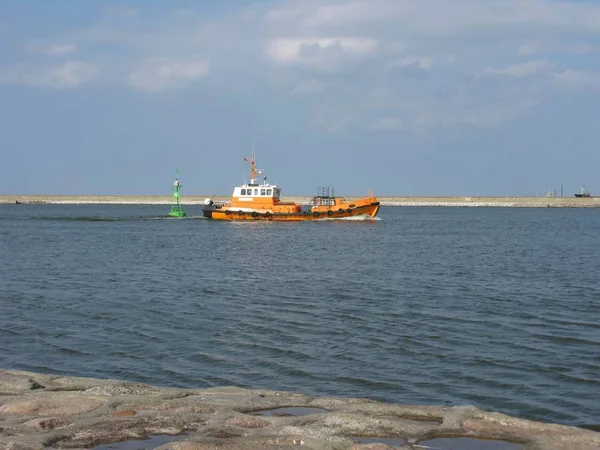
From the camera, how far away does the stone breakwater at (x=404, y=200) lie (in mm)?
142000

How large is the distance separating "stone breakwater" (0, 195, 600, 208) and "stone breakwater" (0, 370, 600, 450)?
132 m

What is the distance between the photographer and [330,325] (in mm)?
15109

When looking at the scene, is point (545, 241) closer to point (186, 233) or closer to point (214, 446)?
point (186, 233)

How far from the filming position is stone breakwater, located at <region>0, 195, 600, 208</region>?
142000mm

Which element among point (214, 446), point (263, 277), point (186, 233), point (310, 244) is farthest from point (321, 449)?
point (186, 233)

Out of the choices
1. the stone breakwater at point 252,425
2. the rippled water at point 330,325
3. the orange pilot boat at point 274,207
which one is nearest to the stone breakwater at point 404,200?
the orange pilot boat at point 274,207

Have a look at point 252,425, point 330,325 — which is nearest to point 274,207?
point 330,325

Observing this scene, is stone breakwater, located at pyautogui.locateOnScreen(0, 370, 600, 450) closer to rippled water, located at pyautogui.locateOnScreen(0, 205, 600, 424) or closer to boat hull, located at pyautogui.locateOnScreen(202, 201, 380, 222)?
rippled water, located at pyautogui.locateOnScreen(0, 205, 600, 424)

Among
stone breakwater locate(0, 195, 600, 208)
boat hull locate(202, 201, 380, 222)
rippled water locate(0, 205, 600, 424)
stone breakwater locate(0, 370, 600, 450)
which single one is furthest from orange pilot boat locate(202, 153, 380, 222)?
stone breakwater locate(0, 195, 600, 208)

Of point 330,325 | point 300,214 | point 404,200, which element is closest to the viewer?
point 330,325

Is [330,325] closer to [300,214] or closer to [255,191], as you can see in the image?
[255,191]

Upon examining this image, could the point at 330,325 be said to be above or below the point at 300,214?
below

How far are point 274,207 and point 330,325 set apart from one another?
46.0 meters

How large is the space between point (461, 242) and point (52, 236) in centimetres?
2505
